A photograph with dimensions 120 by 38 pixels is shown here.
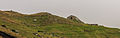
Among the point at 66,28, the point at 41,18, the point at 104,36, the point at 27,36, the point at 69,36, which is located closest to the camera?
the point at 27,36

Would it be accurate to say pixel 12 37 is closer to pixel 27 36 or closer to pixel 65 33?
pixel 27 36

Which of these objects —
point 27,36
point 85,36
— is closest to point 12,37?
point 27,36

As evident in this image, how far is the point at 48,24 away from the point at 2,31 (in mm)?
68142

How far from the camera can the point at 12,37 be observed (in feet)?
206

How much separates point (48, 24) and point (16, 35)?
65375mm

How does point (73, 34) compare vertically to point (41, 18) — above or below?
below

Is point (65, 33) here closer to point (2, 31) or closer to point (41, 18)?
point (41, 18)

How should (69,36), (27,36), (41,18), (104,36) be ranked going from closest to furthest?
(27,36) → (69,36) → (104,36) → (41,18)

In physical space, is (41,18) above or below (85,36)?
above

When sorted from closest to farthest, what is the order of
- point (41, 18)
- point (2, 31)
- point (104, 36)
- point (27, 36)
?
point (2, 31)
point (27, 36)
point (104, 36)
point (41, 18)

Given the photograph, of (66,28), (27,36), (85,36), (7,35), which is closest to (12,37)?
(7,35)

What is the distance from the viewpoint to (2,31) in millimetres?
61812

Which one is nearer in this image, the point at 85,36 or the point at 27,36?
the point at 27,36

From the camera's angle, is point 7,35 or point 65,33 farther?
point 65,33
